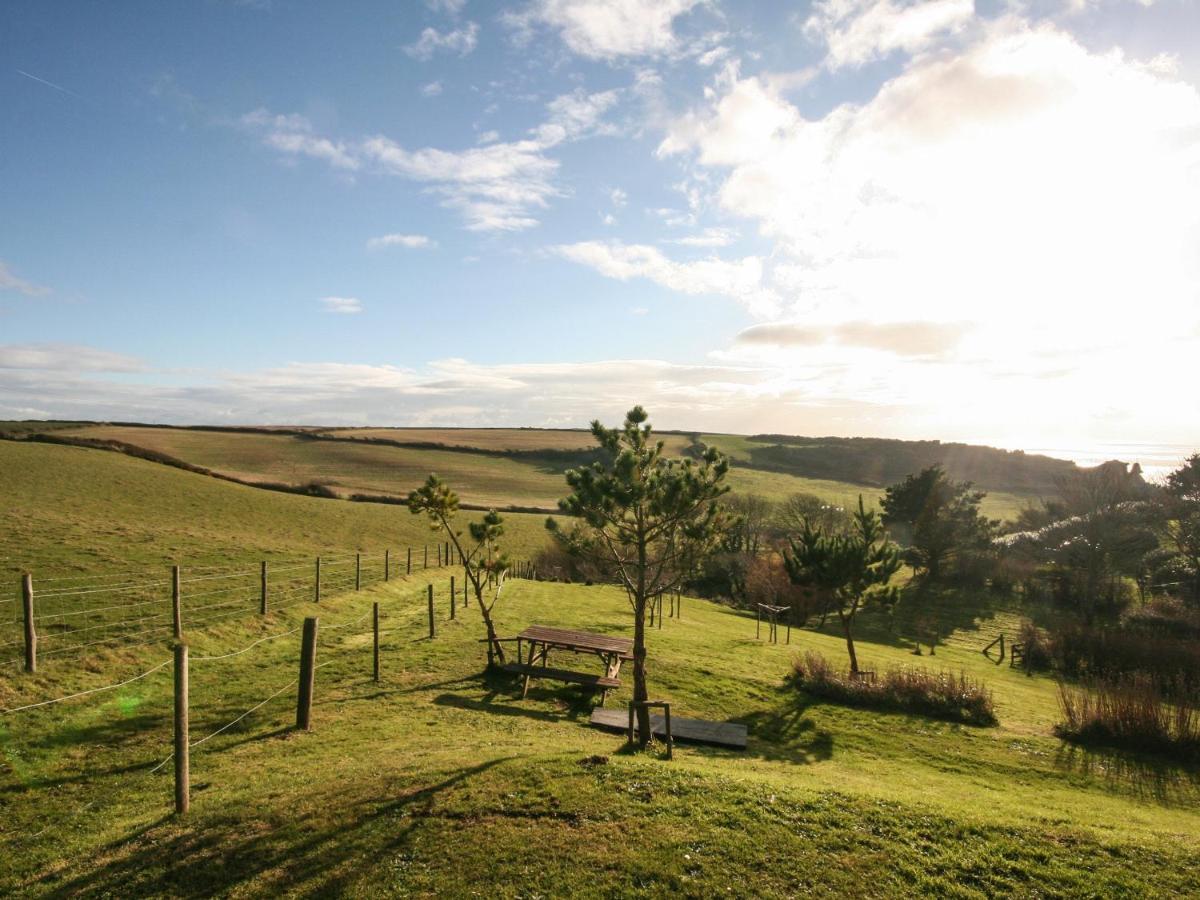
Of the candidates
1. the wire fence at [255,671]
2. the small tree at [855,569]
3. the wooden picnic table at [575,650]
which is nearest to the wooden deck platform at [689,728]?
the wooden picnic table at [575,650]

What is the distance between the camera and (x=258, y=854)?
7.39 m

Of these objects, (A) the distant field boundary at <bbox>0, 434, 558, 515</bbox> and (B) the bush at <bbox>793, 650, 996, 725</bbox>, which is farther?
(A) the distant field boundary at <bbox>0, 434, 558, 515</bbox>

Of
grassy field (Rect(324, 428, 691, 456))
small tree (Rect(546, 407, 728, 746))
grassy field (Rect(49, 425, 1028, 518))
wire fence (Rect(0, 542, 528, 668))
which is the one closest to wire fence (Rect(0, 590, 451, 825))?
wire fence (Rect(0, 542, 528, 668))

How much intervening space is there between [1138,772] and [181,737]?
2060 centimetres

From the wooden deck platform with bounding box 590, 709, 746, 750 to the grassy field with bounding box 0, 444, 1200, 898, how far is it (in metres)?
0.54

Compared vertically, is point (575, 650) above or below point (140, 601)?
below

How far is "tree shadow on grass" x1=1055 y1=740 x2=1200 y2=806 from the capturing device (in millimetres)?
13758

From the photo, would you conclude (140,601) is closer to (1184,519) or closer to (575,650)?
(575,650)

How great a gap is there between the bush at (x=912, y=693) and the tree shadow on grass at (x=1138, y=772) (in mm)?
2308

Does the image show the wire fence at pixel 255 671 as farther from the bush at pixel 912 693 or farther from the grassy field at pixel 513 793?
the bush at pixel 912 693

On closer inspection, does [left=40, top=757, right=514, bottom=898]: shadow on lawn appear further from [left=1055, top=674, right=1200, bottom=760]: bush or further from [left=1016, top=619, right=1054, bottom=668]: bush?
[left=1016, top=619, right=1054, bottom=668]: bush

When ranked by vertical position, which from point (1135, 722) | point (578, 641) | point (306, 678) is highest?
point (306, 678)

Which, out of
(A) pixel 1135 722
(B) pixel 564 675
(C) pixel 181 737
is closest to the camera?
(C) pixel 181 737

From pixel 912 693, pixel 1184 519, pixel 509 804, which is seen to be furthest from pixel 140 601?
pixel 1184 519
